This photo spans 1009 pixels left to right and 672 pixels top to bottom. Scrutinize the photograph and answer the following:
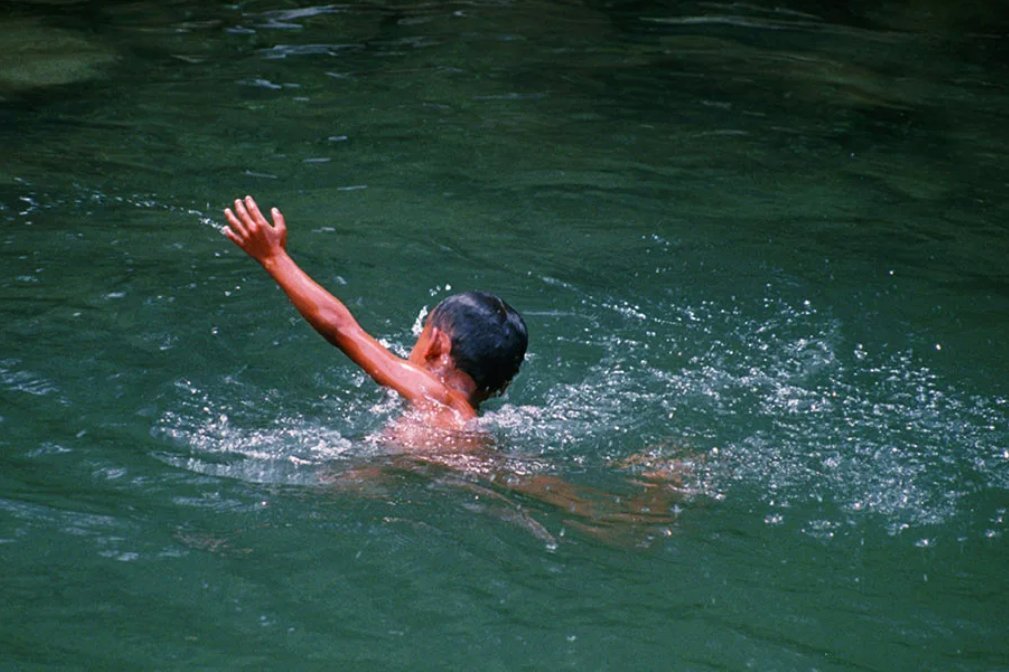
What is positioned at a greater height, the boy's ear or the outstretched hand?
the outstretched hand

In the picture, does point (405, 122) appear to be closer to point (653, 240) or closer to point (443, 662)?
point (653, 240)

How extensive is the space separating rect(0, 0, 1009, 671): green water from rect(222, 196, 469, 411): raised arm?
328 millimetres

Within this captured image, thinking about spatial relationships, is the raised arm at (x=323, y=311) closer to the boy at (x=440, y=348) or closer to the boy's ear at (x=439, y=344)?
the boy at (x=440, y=348)

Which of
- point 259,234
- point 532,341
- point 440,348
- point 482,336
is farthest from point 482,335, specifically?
point 532,341

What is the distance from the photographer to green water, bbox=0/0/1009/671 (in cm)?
412

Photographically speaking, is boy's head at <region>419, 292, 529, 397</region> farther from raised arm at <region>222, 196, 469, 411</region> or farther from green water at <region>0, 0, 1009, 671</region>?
green water at <region>0, 0, 1009, 671</region>

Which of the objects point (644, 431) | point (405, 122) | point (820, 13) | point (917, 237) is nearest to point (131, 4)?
point (405, 122)

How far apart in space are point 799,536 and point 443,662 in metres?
1.35

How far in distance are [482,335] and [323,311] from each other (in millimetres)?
622

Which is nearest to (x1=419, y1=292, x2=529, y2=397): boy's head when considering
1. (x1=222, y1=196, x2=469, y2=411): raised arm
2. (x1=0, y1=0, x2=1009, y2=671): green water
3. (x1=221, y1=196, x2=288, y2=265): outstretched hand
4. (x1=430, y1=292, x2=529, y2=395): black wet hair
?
(x1=430, y1=292, x2=529, y2=395): black wet hair

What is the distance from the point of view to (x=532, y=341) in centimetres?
629

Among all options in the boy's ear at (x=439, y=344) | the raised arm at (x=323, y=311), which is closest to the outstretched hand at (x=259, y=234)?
the raised arm at (x=323, y=311)

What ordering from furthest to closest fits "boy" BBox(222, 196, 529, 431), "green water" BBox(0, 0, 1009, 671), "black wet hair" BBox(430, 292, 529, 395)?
1. "black wet hair" BBox(430, 292, 529, 395)
2. "boy" BBox(222, 196, 529, 431)
3. "green water" BBox(0, 0, 1009, 671)

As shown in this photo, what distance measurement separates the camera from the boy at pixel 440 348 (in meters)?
4.93
